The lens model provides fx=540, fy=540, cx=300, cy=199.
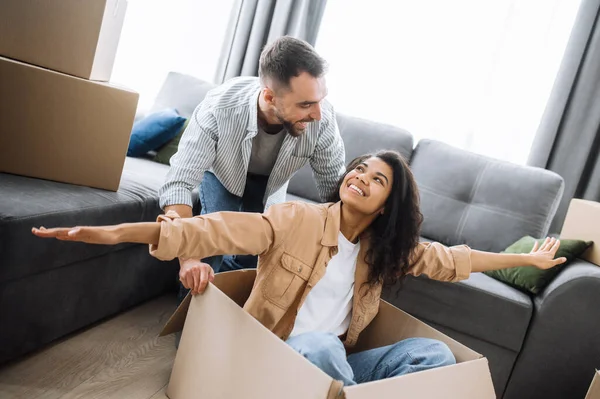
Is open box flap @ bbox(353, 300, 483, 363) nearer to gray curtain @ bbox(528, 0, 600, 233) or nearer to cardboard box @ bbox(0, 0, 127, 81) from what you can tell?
cardboard box @ bbox(0, 0, 127, 81)

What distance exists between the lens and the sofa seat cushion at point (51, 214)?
1285 millimetres

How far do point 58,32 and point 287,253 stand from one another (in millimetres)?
857

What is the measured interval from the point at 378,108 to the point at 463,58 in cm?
55

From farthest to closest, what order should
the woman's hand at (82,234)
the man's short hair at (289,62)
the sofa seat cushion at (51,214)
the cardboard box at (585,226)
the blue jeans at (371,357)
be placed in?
the cardboard box at (585,226)
the man's short hair at (289,62)
the sofa seat cushion at (51,214)
the blue jeans at (371,357)
the woman's hand at (82,234)

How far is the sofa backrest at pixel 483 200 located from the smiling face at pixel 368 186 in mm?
1148

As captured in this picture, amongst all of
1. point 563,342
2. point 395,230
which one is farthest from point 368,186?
point 563,342

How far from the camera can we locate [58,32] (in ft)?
4.77

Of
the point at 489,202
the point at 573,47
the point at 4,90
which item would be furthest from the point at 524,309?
the point at 4,90

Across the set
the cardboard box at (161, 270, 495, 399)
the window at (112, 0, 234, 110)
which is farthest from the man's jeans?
the window at (112, 0, 234, 110)

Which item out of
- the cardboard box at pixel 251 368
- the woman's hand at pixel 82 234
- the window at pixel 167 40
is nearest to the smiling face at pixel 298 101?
the cardboard box at pixel 251 368

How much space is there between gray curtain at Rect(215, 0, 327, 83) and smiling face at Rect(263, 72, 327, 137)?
1.65 metres

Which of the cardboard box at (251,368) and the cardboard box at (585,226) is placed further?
the cardboard box at (585,226)

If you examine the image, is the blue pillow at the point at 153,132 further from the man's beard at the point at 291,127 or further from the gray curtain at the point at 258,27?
the man's beard at the point at 291,127

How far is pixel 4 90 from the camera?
4.68 ft
